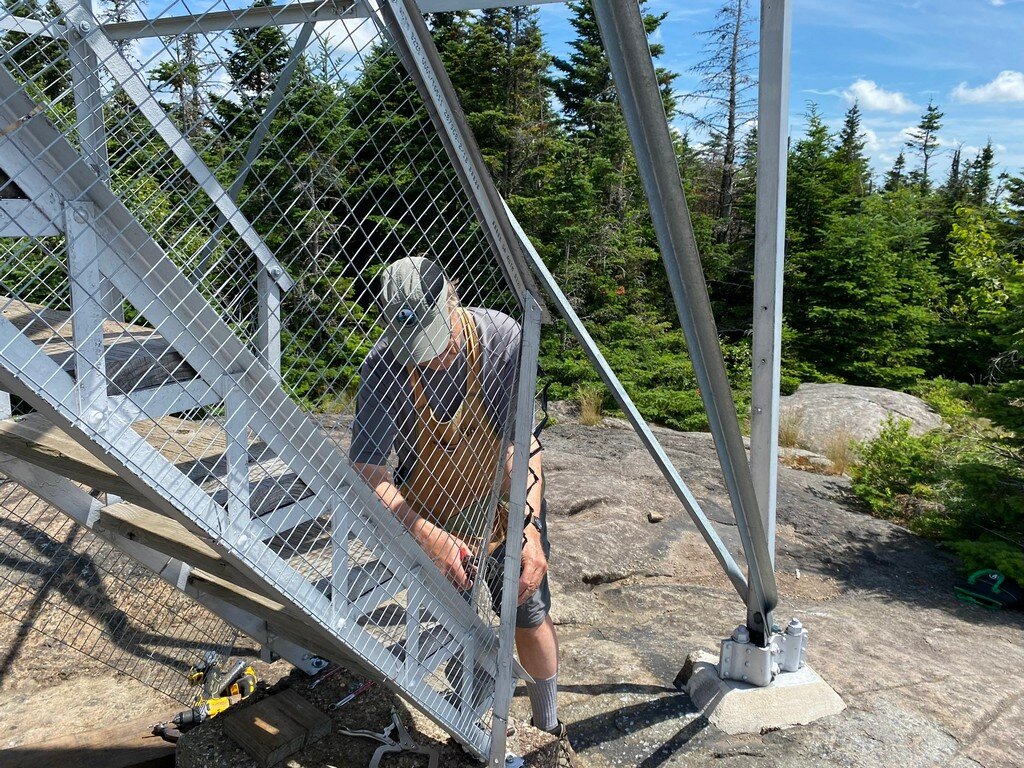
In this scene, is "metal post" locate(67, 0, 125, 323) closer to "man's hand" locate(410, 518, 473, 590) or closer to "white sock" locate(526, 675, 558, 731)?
"man's hand" locate(410, 518, 473, 590)

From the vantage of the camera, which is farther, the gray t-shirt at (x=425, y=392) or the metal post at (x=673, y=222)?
the gray t-shirt at (x=425, y=392)

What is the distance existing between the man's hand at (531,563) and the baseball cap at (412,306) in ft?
2.85

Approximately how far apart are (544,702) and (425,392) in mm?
1424

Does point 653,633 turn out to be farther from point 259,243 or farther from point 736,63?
point 736,63

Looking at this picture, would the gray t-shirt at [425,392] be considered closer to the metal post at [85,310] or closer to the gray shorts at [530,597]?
the gray shorts at [530,597]

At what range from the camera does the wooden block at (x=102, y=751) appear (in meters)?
3.08

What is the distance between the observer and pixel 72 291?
49.6 inches

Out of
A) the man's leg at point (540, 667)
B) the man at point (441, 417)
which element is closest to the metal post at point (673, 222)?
the man at point (441, 417)

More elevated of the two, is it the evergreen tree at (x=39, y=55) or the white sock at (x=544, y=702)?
the evergreen tree at (x=39, y=55)

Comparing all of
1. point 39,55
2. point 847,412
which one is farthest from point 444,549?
point 847,412

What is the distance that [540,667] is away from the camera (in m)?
2.88

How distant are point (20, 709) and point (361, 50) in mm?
3796

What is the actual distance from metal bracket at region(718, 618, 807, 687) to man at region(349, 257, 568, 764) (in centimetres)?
102

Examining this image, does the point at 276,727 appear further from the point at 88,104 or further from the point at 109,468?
the point at 88,104
